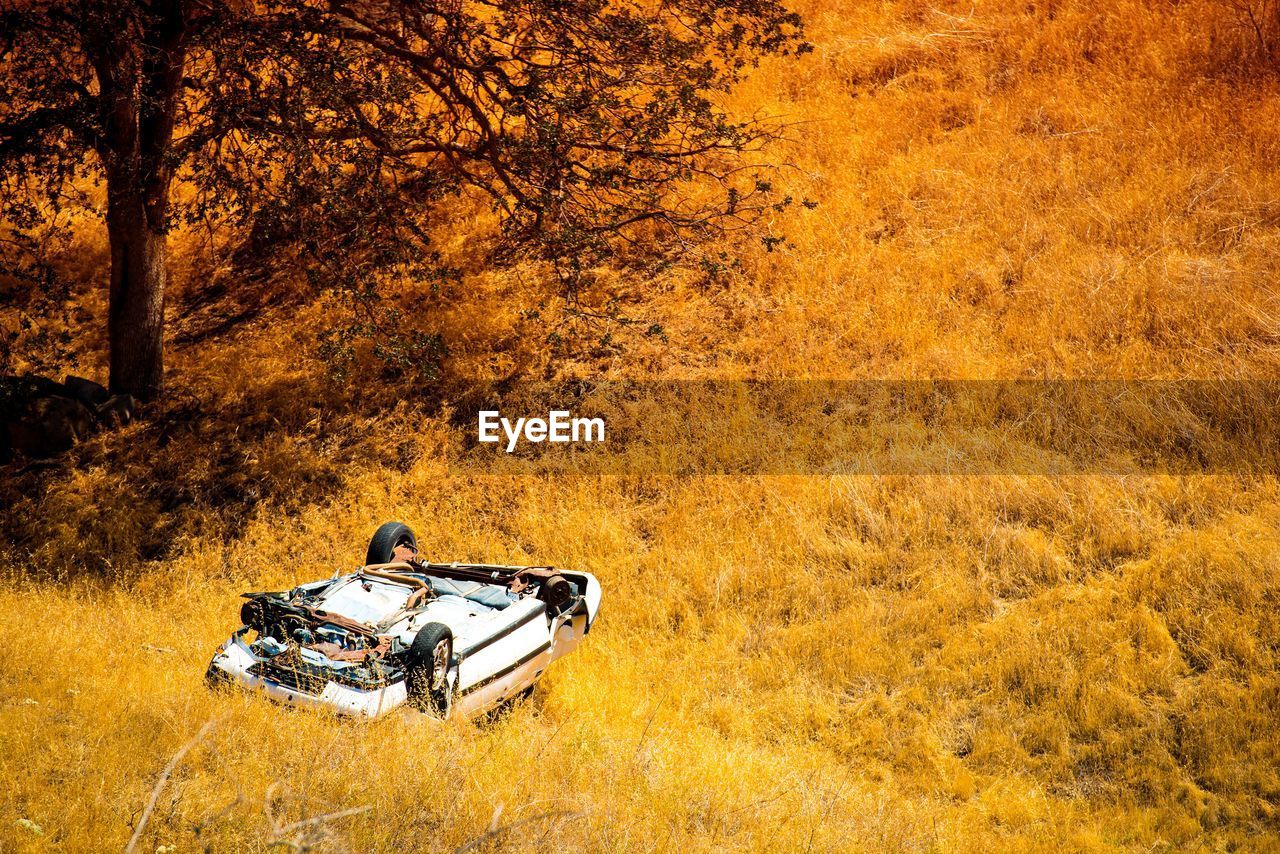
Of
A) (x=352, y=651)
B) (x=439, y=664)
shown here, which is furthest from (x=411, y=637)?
(x=439, y=664)

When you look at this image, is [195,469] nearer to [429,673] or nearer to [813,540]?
[429,673]

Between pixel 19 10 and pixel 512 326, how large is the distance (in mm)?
6397

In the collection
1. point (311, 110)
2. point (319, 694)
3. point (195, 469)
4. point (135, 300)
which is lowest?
point (319, 694)

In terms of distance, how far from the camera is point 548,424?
11.7 meters

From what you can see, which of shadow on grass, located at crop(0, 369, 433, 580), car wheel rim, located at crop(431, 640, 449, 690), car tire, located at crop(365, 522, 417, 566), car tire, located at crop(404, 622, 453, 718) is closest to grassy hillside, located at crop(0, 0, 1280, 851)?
shadow on grass, located at crop(0, 369, 433, 580)

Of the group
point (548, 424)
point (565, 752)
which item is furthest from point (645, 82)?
point (565, 752)

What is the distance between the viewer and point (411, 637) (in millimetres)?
6555

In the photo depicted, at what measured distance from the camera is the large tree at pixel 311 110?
10227mm

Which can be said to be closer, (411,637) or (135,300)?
(411,637)

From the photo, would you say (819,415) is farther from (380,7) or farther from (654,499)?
(380,7)

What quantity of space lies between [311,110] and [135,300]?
3.24 meters

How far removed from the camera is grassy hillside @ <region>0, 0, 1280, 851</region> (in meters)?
5.58

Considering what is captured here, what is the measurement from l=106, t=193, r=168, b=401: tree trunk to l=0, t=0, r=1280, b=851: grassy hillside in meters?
0.60

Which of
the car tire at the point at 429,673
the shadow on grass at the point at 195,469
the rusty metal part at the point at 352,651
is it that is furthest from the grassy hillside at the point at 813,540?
the rusty metal part at the point at 352,651
